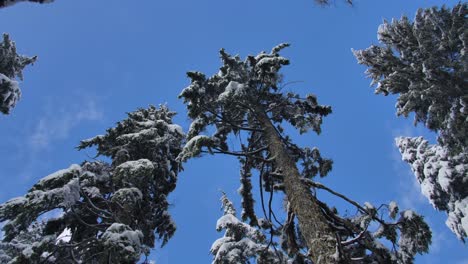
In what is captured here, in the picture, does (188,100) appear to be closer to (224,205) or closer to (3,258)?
(224,205)

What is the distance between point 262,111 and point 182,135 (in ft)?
12.1

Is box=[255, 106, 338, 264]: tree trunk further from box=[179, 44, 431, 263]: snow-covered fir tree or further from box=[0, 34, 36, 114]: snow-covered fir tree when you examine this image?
box=[0, 34, 36, 114]: snow-covered fir tree

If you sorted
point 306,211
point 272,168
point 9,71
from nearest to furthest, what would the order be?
point 306,211 < point 272,168 < point 9,71

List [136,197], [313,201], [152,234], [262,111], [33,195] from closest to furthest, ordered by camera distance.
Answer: [313,201] → [33,195] → [136,197] → [262,111] → [152,234]

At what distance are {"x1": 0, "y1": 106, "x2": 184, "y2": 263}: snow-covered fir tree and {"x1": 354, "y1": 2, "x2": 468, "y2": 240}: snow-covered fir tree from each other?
13.3 meters

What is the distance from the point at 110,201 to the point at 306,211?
6851mm

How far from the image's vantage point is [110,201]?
1127cm

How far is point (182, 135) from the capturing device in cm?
1385

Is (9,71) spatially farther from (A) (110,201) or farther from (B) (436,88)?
(B) (436,88)

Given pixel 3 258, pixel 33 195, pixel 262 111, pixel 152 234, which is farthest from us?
pixel 3 258

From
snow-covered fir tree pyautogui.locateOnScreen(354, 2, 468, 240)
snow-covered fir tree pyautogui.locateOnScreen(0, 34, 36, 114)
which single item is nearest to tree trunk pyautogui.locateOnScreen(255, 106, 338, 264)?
snow-covered fir tree pyautogui.locateOnScreen(354, 2, 468, 240)

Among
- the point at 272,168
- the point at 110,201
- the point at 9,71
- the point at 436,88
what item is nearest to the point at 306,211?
the point at 272,168

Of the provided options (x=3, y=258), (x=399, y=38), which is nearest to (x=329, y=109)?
(x=399, y=38)

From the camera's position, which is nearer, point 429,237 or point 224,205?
point 429,237
